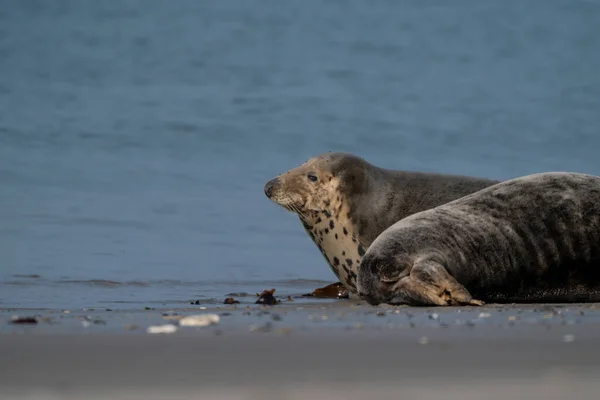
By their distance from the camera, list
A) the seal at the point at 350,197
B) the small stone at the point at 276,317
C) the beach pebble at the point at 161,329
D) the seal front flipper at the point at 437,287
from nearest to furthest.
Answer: the beach pebble at the point at 161,329, the small stone at the point at 276,317, the seal front flipper at the point at 437,287, the seal at the point at 350,197

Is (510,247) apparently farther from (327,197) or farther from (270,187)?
(270,187)

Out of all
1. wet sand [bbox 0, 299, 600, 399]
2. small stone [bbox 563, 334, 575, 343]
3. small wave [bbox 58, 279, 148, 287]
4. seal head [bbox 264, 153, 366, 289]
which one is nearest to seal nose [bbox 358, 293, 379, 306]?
wet sand [bbox 0, 299, 600, 399]

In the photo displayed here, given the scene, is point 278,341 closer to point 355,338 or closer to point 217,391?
point 355,338

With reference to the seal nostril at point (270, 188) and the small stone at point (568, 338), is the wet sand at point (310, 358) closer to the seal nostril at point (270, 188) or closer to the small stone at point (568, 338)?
the small stone at point (568, 338)

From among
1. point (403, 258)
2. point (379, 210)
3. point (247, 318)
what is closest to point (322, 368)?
point (247, 318)

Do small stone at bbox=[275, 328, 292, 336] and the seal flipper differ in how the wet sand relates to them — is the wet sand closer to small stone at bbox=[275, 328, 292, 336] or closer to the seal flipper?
small stone at bbox=[275, 328, 292, 336]

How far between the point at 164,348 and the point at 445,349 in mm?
917

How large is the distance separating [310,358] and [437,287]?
3.12 metres

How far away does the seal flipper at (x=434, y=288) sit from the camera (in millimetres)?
6465

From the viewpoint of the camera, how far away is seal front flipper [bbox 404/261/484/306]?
6.46 metres

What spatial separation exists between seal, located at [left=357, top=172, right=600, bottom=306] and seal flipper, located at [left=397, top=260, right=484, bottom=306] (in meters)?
0.15

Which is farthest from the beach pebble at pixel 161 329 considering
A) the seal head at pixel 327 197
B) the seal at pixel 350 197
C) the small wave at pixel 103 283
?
the small wave at pixel 103 283

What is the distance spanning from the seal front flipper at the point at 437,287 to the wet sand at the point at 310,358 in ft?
3.45

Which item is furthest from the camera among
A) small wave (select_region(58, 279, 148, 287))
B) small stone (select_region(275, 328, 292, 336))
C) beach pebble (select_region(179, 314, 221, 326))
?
small wave (select_region(58, 279, 148, 287))
